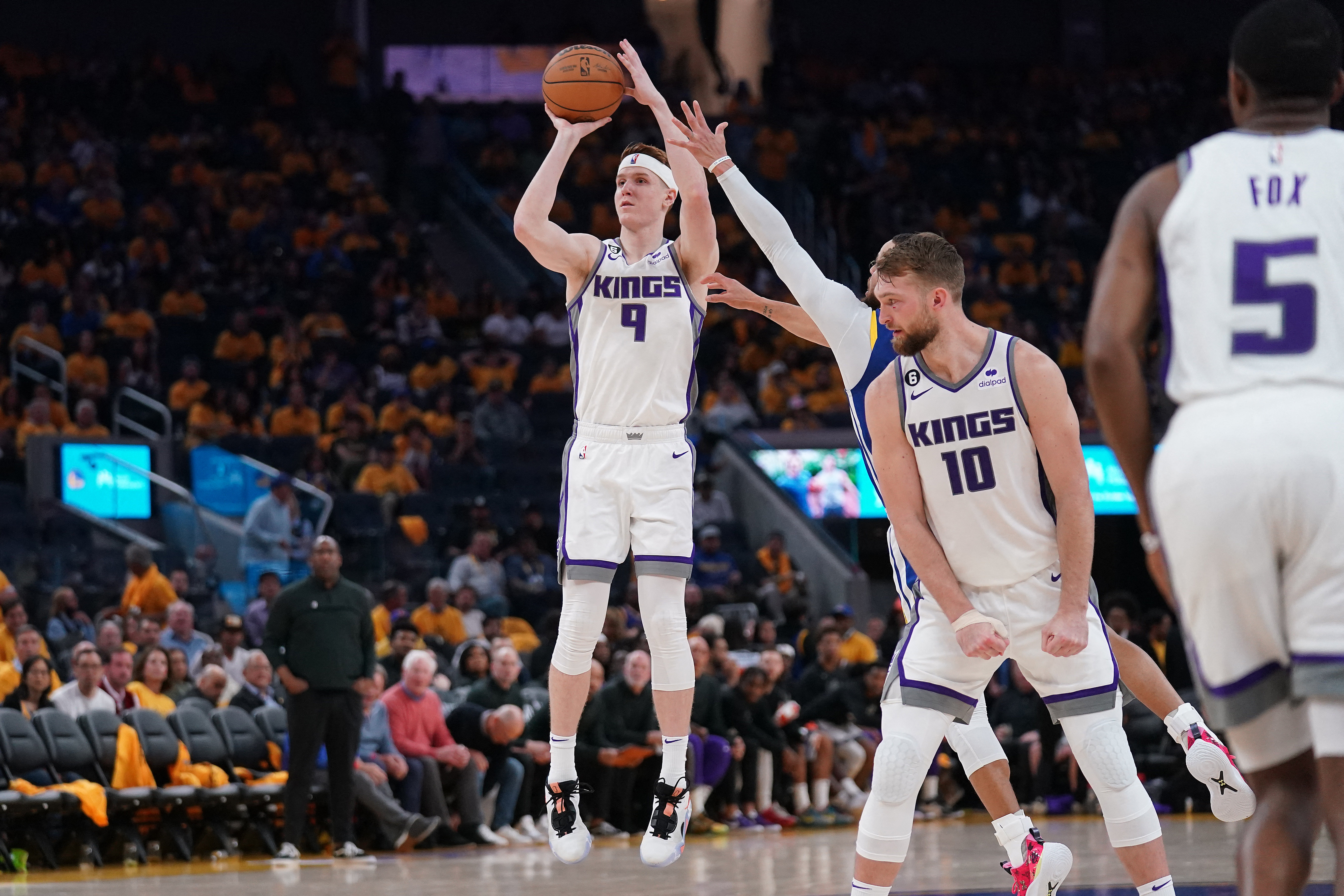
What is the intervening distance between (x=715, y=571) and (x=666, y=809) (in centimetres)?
1036

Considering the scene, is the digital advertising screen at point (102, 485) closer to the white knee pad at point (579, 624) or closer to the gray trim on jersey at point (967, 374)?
the white knee pad at point (579, 624)

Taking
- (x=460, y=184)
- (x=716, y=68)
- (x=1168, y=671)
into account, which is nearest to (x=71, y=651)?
(x=1168, y=671)

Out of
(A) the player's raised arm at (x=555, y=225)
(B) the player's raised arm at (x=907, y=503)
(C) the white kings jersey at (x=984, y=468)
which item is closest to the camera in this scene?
(B) the player's raised arm at (x=907, y=503)

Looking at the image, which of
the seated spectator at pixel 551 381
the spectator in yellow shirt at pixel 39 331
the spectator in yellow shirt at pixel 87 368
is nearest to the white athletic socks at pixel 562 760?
the spectator in yellow shirt at pixel 87 368

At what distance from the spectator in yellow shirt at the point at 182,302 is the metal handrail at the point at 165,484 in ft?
14.3

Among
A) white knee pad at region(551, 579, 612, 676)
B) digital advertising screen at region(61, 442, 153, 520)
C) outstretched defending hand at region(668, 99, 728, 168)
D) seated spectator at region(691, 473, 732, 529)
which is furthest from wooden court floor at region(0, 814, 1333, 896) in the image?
seated spectator at region(691, 473, 732, 529)

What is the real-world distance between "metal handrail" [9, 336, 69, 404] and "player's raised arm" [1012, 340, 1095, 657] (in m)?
15.6

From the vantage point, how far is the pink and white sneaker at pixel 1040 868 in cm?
647

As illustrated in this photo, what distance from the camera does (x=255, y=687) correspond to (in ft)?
44.6

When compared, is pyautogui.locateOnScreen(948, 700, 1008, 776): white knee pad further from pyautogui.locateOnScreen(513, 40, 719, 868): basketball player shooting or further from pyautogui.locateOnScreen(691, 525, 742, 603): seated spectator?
pyautogui.locateOnScreen(691, 525, 742, 603): seated spectator

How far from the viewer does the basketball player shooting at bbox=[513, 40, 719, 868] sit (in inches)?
293

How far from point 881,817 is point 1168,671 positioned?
11314 millimetres

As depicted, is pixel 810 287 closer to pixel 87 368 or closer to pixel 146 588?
pixel 146 588

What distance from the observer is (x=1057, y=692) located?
5.57 meters
